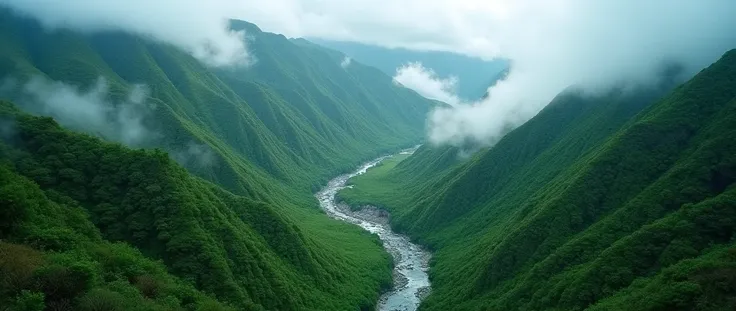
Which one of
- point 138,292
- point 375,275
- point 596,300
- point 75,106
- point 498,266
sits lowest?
point 596,300

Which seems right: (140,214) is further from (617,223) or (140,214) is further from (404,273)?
(617,223)

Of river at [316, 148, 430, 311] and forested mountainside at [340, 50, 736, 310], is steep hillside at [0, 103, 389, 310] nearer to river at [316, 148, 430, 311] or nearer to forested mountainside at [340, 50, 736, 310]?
river at [316, 148, 430, 311]

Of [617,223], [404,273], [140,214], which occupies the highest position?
[140,214]

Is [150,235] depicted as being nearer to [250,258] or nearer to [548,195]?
[250,258]

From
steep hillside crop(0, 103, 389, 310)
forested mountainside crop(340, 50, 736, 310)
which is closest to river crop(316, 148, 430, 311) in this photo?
forested mountainside crop(340, 50, 736, 310)

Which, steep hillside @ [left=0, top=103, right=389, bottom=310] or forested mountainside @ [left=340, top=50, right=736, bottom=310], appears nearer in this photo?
steep hillside @ [left=0, top=103, right=389, bottom=310]

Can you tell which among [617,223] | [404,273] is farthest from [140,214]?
[617,223]

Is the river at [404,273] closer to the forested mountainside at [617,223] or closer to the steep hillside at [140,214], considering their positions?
the forested mountainside at [617,223]

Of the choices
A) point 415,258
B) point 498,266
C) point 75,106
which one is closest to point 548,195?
point 498,266
